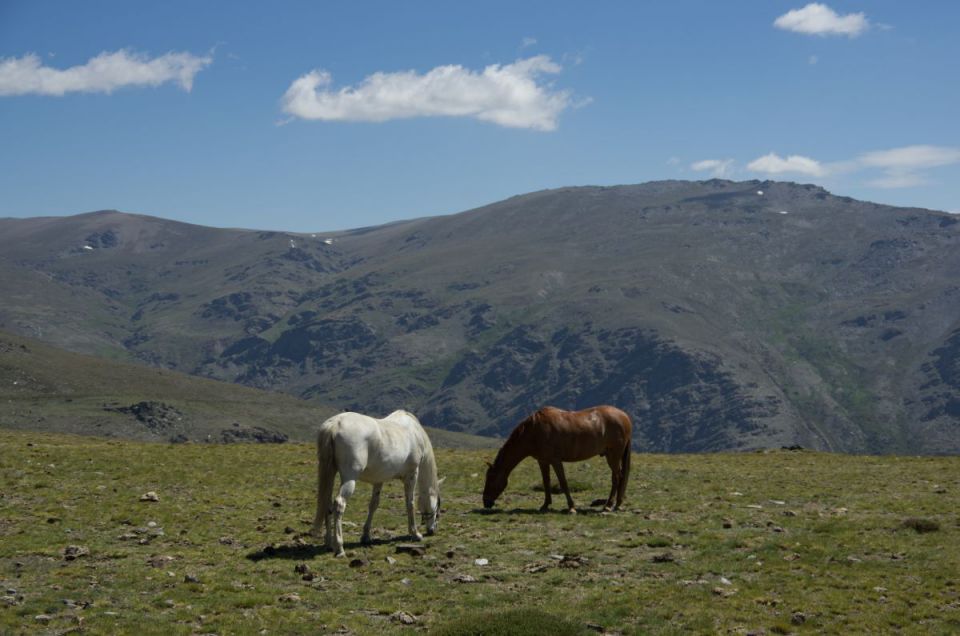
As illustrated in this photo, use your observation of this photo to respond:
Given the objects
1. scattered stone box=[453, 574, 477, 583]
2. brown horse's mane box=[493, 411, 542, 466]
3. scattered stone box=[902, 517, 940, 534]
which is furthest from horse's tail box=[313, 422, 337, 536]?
scattered stone box=[902, 517, 940, 534]

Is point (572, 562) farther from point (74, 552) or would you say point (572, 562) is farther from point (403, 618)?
point (74, 552)

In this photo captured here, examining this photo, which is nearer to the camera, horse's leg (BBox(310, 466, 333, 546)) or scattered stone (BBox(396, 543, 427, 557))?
horse's leg (BBox(310, 466, 333, 546))

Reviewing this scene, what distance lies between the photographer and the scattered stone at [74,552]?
2002cm

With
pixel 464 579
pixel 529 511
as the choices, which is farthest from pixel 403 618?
pixel 529 511

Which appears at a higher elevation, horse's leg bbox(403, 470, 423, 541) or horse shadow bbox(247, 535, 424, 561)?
horse's leg bbox(403, 470, 423, 541)

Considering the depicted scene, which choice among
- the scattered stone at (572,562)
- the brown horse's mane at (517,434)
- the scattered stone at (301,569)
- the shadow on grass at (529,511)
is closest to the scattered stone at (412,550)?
the scattered stone at (301,569)

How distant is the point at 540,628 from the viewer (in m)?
15.2

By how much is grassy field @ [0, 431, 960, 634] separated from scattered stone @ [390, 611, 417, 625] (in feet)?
0.20

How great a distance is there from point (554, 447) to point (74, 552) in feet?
46.4

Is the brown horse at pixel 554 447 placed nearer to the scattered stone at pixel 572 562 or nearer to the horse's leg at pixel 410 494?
the horse's leg at pixel 410 494

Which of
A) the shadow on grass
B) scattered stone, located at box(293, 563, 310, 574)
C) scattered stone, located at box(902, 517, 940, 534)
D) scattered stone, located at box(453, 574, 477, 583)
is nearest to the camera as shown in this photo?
scattered stone, located at box(453, 574, 477, 583)

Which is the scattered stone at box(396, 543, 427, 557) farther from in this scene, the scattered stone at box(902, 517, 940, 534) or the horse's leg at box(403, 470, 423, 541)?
the scattered stone at box(902, 517, 940, 534)

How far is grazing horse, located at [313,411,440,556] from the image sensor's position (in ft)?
70.1

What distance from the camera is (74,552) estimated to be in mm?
20250
